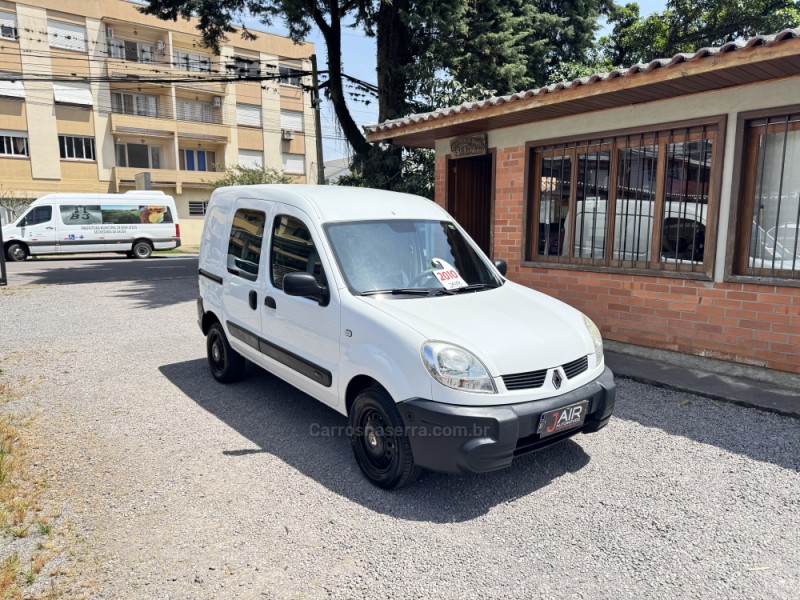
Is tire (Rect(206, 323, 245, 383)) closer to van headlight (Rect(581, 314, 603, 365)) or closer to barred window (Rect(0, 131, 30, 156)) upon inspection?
van headlight (Rect(581, 314, 603, 365))

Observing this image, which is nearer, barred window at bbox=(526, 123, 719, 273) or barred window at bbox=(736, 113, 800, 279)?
barred window at bbox=(736, 113, 800, 279)

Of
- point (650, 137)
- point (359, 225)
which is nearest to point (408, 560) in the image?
point (359, 225)

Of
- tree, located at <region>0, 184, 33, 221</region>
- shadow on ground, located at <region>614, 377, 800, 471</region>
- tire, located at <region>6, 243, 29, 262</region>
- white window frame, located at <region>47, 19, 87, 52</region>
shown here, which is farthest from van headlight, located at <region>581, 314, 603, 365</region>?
white window frame, located at <region>47, 19, 87, 52</region>

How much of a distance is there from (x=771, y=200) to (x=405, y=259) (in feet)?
13.5

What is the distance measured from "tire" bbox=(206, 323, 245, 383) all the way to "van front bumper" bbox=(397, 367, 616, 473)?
2788 millimetres

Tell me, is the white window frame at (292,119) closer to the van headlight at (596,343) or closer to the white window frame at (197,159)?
the white window frame at (197,159)

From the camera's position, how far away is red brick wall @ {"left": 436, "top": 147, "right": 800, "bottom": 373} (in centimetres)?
536

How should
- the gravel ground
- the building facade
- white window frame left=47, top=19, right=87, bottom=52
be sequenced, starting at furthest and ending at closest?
white window frame left=47, top=19, right=87, bottom=52 → the building facade → the gravel ground

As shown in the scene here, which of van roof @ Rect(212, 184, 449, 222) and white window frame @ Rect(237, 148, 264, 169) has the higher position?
white window frame @ Rect(237, 148, 264, 169)

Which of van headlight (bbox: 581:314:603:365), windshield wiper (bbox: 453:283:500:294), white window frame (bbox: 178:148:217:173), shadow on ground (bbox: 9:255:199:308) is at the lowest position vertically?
shadow on ground (bbox: 9:255:199:308)

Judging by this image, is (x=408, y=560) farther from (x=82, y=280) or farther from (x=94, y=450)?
(x=82, y=280)

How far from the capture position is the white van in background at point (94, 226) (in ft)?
63.9

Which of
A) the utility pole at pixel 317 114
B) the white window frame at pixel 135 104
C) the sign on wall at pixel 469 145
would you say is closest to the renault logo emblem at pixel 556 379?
the sign on wall at pixel 469 145

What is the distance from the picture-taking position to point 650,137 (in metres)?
6.29
